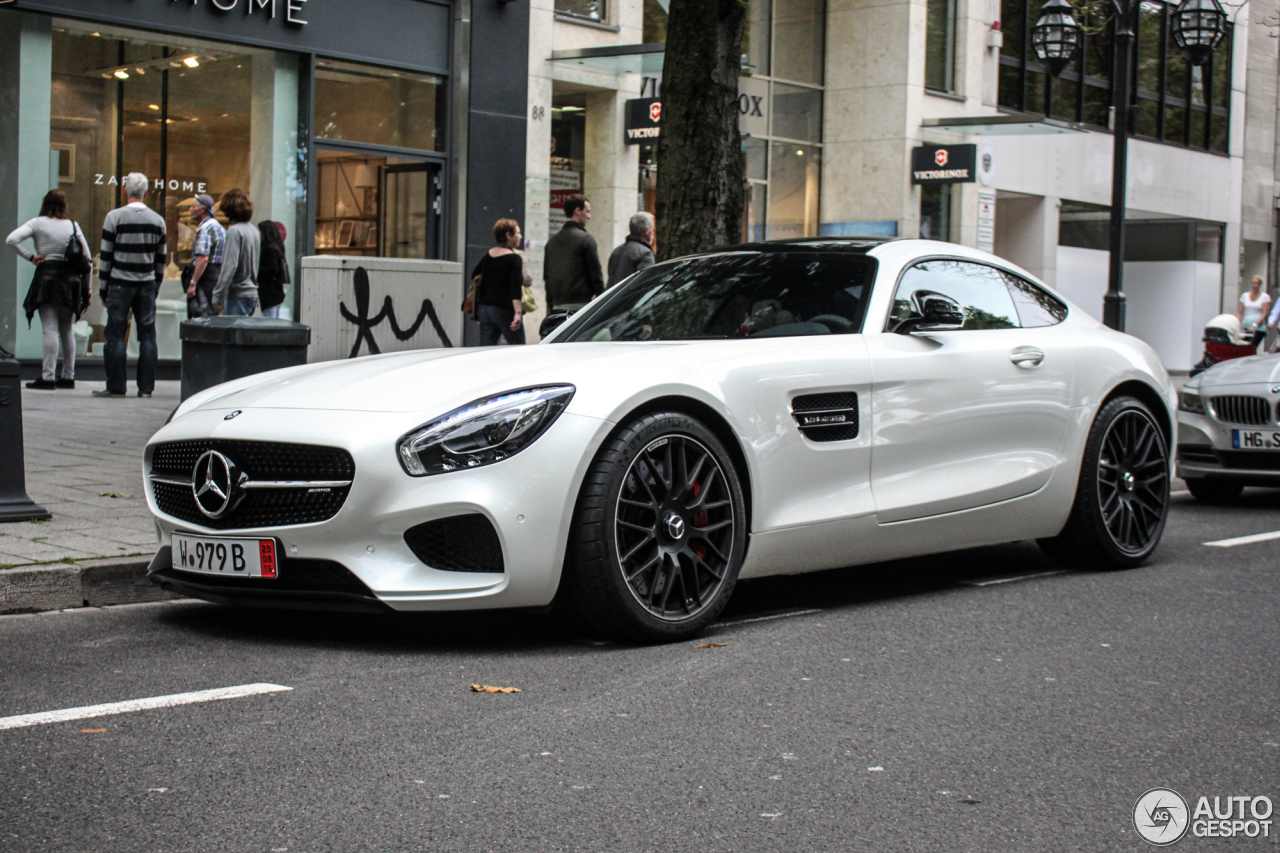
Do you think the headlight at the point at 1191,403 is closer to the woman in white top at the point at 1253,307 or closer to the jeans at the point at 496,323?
the jeans at the point at 496,323

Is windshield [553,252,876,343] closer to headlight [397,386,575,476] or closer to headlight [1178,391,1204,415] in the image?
headlight [397,386,575,476]

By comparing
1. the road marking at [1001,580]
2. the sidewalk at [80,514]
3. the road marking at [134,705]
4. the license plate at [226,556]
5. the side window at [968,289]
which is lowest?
the road marking at [134,705]

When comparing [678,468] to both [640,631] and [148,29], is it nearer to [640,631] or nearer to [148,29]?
[640,631]

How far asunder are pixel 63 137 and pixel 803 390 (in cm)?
1219

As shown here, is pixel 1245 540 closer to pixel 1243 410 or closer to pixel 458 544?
pixel 1243 410

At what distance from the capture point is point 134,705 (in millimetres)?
4230

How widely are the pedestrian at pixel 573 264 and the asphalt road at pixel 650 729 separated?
7.10 meters

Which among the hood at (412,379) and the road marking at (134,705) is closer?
the road marking at (134,705)

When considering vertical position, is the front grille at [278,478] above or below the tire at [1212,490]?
above

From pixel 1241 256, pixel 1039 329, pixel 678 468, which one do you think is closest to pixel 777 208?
pixel 1241 256

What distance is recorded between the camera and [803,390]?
18.3 ft

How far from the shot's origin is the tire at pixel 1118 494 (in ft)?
22.2

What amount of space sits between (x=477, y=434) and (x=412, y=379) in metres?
0.48

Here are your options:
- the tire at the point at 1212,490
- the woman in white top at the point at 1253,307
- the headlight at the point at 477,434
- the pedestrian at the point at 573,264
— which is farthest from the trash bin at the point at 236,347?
the woman in white top at the point at 1253,307
